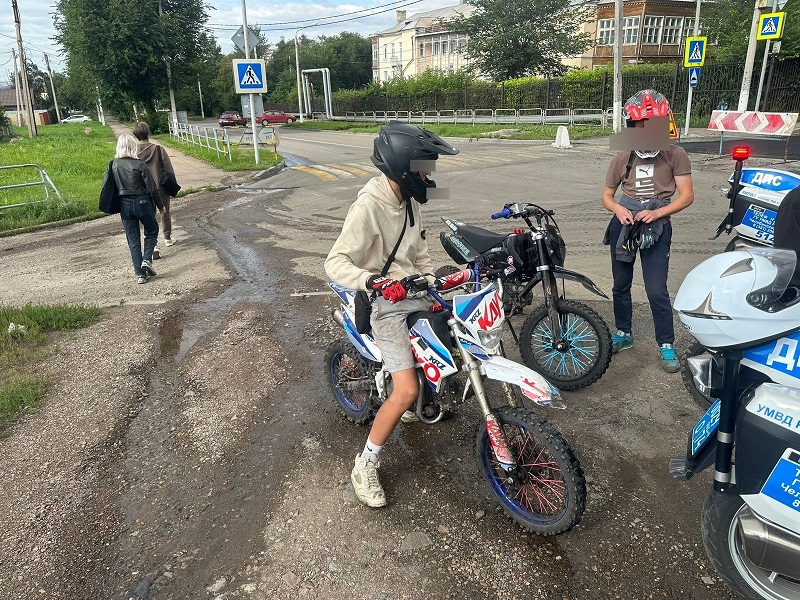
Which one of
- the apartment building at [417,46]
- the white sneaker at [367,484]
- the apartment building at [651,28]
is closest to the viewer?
the white sneaker at [367,484]

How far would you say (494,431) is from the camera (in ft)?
9.78

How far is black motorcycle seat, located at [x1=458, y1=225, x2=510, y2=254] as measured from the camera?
493 centimetres

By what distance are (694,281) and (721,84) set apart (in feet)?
104

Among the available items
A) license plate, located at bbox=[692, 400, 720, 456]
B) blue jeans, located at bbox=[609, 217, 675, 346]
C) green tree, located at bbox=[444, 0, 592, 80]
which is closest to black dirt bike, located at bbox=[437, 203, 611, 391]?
blue jeans, located at bbox=[609, 217, 675, 346]

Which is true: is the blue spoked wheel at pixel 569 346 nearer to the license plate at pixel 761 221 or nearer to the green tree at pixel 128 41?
the license plate at pixel 761 221

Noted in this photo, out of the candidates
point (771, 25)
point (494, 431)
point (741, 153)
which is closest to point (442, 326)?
point (494, 431)

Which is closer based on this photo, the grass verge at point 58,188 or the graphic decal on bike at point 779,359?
the graphic decal on bike at point 779,359

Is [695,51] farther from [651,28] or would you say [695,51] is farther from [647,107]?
[651,28]

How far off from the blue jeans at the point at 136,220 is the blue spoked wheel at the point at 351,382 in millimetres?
4572

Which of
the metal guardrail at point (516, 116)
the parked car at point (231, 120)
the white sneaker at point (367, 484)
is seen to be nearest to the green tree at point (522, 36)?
the metal guardrail at point (516, 116)

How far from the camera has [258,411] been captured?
14.6 feet

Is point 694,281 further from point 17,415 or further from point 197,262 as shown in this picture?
point 197,262

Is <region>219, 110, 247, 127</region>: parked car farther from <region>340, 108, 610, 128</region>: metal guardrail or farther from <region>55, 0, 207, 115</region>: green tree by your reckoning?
<region>340, 108, 610, 128</region>: metal guardrail

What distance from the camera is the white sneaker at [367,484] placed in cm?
329
